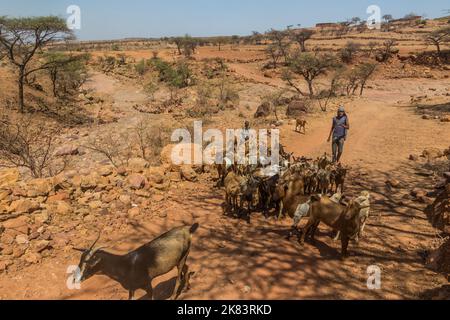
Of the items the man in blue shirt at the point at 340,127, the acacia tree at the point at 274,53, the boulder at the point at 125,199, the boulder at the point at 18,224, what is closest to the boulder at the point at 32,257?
the boulder at the point at 18,224

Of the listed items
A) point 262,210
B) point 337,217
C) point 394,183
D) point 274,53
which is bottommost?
point 262,210

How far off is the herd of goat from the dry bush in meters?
5.91

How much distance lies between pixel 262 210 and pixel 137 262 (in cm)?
343

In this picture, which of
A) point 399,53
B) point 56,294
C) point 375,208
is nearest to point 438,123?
point 375,208

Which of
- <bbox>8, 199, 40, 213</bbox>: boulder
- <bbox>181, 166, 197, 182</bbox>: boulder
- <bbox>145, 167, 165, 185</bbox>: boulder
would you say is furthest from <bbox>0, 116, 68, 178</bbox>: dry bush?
<bbox>181, 166, 197, 182</bbox>: boulder

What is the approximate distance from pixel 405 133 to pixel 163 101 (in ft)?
48.8

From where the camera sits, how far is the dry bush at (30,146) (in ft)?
35.9

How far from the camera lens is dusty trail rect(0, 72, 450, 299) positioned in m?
4.38

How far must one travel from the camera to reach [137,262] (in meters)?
3.75

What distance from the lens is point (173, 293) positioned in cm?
426

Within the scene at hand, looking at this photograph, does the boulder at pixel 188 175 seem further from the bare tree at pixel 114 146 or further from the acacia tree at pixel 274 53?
the acacia tree at pixel 274 53

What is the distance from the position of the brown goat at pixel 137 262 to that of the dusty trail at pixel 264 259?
0.61 m

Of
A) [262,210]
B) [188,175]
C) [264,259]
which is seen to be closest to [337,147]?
[262,210]

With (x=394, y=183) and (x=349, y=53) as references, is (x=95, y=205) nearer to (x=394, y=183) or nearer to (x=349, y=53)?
(x=394, y=183)
